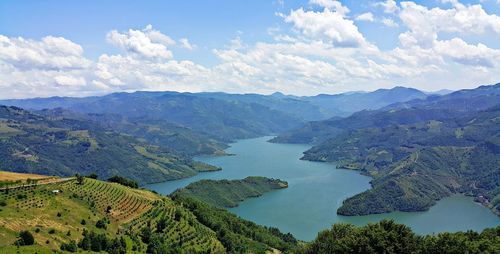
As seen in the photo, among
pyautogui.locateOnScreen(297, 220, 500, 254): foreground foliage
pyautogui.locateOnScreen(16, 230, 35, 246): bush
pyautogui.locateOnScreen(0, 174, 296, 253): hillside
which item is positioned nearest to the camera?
pyautogui.locateOnScreen(16, 230, 35, 246): bush

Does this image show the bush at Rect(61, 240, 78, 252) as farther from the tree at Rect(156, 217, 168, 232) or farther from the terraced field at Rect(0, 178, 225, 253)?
the tree at Rect(156, 217, 168, 232)

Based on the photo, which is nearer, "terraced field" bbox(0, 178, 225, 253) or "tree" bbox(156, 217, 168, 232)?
"terraced field" bbox(0, 178, 225, 253)

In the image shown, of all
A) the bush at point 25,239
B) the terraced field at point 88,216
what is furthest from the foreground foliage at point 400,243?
the bush at point 25,239

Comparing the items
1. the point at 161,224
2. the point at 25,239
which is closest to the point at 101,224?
the point at 161,224

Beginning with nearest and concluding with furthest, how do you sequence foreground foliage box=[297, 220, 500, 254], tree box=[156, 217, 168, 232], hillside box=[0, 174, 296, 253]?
foreground foliage box=[297, 220, 500, 254] → hillside box=[0, 174, 296, 253] → tree box=[156, 217, 168, 232]

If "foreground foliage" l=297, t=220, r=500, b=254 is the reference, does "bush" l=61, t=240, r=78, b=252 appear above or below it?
below

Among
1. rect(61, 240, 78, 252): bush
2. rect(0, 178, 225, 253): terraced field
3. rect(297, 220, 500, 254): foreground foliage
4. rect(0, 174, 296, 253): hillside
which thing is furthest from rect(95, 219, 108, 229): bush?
rect(297, 220, 500, 254): foreground foliage

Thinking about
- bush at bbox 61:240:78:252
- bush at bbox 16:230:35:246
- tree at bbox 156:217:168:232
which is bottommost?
tree at bbox 156:217:168:232

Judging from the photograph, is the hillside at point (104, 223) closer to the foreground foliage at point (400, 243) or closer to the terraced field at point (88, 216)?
the terraced field at point (88, 216)
